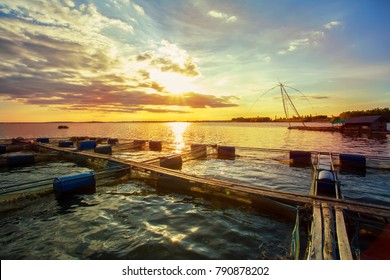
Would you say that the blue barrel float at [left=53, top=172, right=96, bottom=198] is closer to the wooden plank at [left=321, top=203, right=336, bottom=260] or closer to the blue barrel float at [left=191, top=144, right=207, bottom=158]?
the wooden plank at [left=321, top=203, right=336, bottom=260]

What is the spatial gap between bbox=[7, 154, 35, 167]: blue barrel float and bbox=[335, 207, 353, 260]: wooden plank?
32277mm

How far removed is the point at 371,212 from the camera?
912 centimetres

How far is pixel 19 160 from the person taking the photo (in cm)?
2512

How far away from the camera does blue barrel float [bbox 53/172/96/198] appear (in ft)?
44.5

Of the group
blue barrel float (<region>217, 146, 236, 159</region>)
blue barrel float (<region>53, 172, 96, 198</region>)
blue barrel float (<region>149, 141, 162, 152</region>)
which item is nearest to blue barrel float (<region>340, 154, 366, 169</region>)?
blue barrel float (<region>217, 146, 236, 159</region>)

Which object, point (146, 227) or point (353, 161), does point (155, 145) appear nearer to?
point (146, 227)

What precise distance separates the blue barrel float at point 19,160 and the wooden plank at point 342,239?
3228cm

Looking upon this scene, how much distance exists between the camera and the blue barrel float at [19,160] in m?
24.5

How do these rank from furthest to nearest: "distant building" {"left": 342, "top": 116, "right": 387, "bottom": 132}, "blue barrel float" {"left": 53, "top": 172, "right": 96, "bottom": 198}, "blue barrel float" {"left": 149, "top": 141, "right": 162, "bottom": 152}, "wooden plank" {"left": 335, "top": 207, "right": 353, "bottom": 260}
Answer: "distant building" {"left": 342, "top": 116, "right": 387, "bottom": 132} < "blue barrel float" {"left": 149, "top": 141, "right": 162, "bottom": 152} < "blue barrel float" {"left": 53, "top": 172, "right": 96, "bottom": 198} < "wooden plank" {"left": 335, "top": 207, "right": 353, "bottom": 260}

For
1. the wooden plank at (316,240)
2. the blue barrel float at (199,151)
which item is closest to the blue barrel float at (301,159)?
the blue barrel float at (199,151)

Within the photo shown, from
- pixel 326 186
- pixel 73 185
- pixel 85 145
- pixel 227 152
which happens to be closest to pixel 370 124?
pixel 227 152

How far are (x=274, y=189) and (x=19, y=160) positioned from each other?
29.7 meters

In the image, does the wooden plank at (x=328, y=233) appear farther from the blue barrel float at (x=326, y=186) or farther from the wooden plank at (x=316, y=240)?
the blue barrel float at (x=326, y=186)
